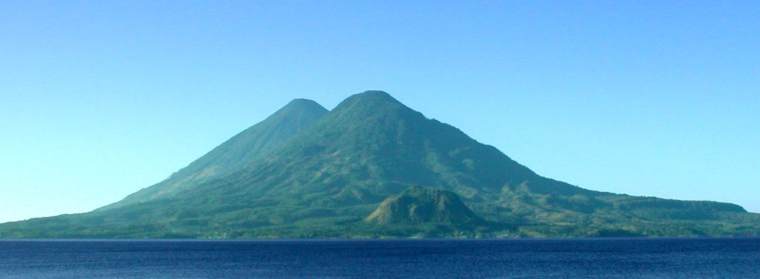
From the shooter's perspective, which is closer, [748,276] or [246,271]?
[748,276]

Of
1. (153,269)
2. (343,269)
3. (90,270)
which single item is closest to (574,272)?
(343,269)

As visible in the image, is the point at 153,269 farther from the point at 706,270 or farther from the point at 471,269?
A: the point at 706,270

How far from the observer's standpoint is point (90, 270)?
200 m

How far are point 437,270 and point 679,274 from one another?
168ft

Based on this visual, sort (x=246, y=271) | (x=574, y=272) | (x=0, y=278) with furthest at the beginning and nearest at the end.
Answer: (x=246, y=271) → (x=574, y=272) → (x=0, y=278)

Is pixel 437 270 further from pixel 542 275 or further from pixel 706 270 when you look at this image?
pixel 706 270

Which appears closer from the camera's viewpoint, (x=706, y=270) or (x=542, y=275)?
(x=542, y=275)

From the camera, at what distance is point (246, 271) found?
641ft

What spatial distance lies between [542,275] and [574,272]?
14187 mm

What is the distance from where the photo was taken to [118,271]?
193125mm

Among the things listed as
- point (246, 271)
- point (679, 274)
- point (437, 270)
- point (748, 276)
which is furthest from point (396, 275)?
point (748, 276)

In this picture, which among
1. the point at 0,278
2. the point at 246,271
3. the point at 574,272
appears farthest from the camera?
the point at 246,271

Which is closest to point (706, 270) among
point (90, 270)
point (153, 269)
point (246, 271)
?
point (246, 271)

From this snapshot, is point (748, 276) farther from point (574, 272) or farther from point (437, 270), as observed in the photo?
point (437, 270)
